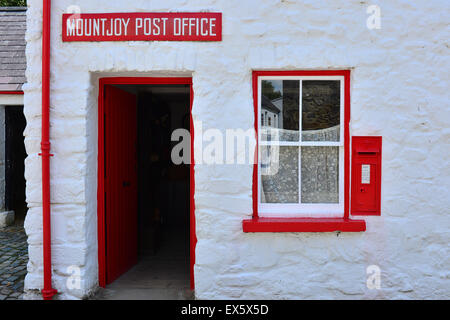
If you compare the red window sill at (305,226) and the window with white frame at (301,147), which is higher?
the window with white frame at (301,147)

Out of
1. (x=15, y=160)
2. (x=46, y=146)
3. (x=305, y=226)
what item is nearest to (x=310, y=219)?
(x=305, y=226)

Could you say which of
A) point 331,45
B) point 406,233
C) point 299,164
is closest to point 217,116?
point 299,164

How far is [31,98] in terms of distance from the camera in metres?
4.23

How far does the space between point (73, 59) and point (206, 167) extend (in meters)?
1.94

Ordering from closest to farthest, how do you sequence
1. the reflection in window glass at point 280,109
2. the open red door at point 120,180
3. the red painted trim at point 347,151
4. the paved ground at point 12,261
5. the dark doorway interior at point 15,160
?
the red painted trim at point 347,151, the reflection in window glass at point 280,109, the paved ground at point 12,261, the open red door at point 120,180, the dark doorway interior at point 15,160

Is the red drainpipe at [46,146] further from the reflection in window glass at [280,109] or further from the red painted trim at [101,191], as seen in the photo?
the reflection in window glass at [280,109]

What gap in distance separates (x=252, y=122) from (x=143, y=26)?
1.63 m

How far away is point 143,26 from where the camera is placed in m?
4.18

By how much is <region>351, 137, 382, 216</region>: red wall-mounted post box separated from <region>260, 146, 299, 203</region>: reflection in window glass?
0.65 m

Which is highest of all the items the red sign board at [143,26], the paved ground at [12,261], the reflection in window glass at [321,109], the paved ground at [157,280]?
the red sign board at [143,26]

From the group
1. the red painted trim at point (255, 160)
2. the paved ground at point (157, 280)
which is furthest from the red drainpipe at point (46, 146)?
the red painted trim at point (255, 160)

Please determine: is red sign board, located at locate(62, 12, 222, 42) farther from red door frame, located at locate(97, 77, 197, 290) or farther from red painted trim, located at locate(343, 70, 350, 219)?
red painted trim, located at locate(343, 70, 350, 219)

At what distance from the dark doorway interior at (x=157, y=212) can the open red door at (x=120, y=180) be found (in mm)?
214

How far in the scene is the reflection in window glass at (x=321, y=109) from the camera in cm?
432
